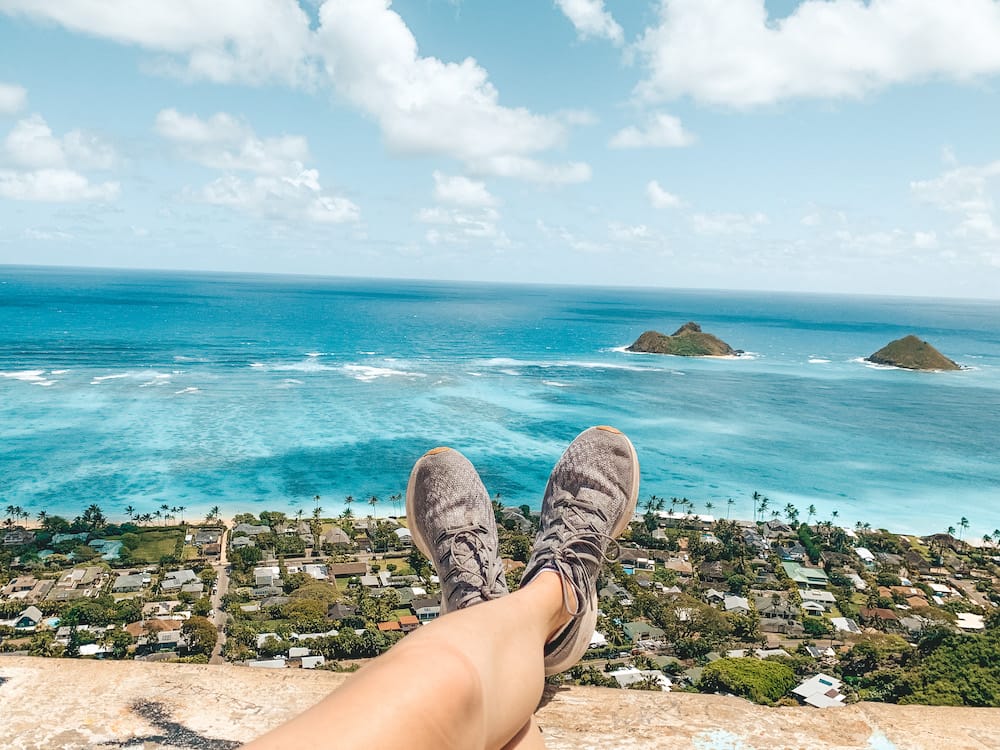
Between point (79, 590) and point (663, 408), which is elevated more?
point (663, 408)

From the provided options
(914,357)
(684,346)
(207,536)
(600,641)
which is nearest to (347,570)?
(207,536)

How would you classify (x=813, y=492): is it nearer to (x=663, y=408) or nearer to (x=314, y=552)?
(x=663, y=408)

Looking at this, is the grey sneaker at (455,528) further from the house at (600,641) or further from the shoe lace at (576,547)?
the house at (600,641)

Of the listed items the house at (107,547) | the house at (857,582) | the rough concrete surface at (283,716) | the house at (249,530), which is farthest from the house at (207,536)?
the house at (857,582)

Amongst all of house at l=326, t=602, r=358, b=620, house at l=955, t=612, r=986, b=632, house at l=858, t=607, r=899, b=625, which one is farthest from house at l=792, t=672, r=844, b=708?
house at l=326, t=602, r=358, b=620

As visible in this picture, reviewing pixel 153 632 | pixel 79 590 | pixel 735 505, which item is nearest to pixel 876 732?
pixel 153 632
